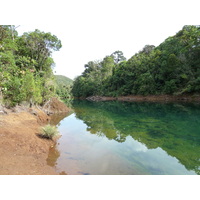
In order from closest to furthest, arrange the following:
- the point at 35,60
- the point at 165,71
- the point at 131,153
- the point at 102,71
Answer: the point at 131,153 → the point at 35,60 → the point at 165,71 → the point at 102,71

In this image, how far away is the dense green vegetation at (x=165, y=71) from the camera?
34.4 meters

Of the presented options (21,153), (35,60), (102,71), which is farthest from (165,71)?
(21,153)

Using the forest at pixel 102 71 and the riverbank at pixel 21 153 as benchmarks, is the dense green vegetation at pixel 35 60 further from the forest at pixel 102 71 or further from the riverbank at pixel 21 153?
the riverbank at pixel 21 153

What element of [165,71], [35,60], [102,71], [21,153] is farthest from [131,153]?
[102,71]

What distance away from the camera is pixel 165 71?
3988 centimetres

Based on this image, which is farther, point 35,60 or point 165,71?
point 165,71

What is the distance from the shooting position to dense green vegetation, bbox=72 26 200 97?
34406 millimetres

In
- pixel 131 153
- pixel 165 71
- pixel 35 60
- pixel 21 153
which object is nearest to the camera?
pixel 21 153

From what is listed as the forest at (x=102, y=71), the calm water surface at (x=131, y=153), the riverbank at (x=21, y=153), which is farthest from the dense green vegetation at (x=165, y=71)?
the riverbank at (x=21, y=153)

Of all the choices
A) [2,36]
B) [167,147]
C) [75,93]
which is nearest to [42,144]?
[167,147]

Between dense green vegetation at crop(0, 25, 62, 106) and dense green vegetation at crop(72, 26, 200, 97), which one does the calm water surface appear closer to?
dense green vegetation at crop(0, 25, 62, 106)

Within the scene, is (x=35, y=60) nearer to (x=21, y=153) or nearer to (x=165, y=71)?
(x=21, y=153)

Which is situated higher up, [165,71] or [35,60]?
[165,71]

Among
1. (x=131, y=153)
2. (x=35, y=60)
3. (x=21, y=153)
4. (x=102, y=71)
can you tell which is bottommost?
(x=21, y=153)
